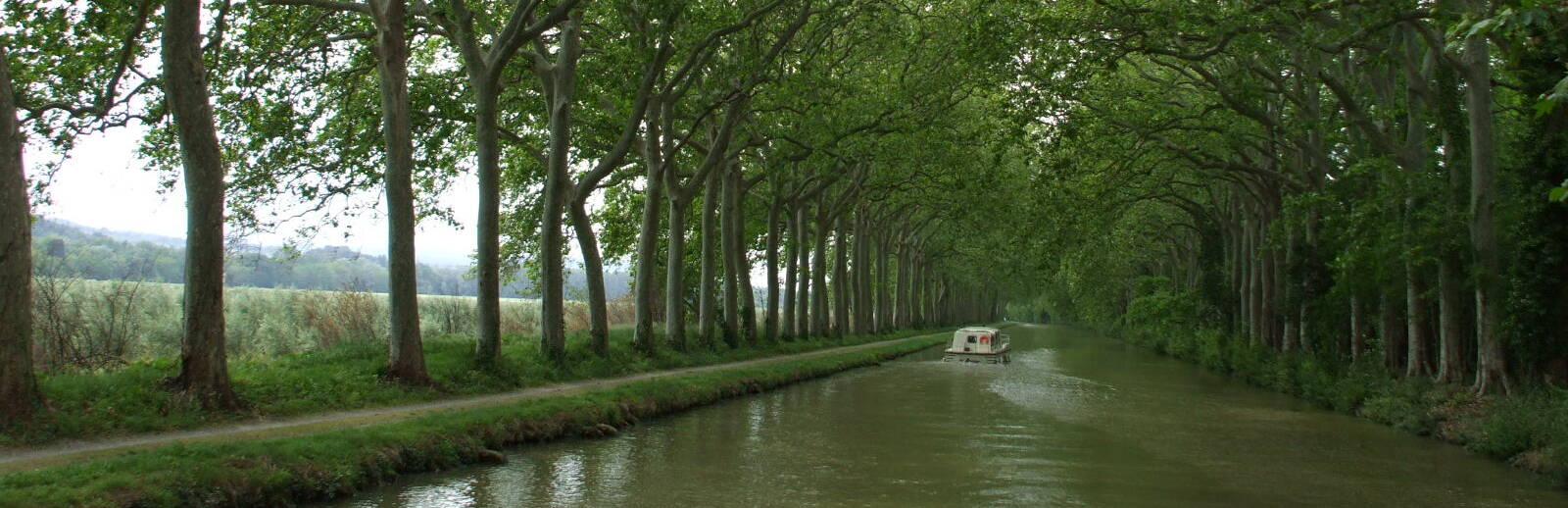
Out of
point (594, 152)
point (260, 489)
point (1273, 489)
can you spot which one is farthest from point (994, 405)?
point (260, 489)

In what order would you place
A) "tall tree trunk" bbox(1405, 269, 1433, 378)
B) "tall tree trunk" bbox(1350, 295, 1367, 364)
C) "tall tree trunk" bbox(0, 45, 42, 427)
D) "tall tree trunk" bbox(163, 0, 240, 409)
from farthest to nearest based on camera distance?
"tall tree trunk" bbox(1350, 295, 1367, 364), "tall tree trunk" bbox(1405, 269, 1433, 378), "tall tree trunk" bbox(163, 0, 240, 409), "tall tree trunk" bbox(0, 45, 42, 427)

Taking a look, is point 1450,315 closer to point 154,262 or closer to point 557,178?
point 557,178

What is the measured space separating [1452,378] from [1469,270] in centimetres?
247

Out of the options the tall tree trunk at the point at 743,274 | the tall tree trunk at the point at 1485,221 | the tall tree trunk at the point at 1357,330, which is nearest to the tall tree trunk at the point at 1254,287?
the tall tree trunk at the point at 1357,330

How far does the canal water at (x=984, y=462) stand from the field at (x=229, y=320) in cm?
811

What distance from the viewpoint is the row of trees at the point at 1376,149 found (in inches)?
717

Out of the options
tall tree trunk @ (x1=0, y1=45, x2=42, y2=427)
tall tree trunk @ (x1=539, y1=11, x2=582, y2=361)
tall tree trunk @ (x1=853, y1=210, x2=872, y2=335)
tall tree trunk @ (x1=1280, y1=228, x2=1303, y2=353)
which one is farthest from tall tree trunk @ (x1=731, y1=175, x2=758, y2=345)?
tall tree trunk @ (x1=0, y1=45, x2=42, y2=427)

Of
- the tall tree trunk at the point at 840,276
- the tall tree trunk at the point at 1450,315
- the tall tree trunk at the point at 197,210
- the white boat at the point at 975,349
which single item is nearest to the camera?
the tall tree trunk at the point at 197,210

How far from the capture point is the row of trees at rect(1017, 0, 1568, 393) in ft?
59.7

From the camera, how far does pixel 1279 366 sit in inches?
1179

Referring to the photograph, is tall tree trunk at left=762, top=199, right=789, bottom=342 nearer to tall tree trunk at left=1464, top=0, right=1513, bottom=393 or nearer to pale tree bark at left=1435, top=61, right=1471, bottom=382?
pale tree bark at left=1435, top=61, right=1471, bottom=382

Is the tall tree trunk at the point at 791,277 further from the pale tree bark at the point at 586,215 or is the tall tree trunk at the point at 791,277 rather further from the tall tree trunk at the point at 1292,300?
the tall tree trunk at the point at 1292,300

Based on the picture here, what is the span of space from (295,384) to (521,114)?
12851 mm

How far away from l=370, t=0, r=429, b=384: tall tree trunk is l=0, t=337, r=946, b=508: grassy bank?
255 cm
